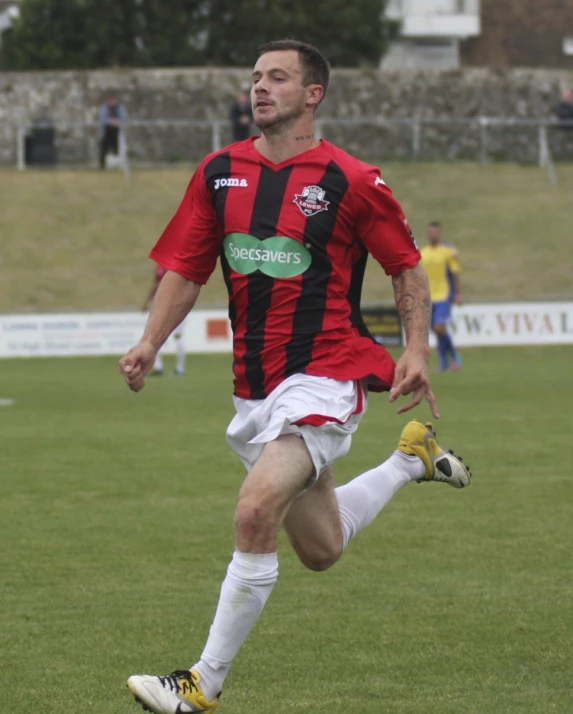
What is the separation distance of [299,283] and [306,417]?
1.77 ft

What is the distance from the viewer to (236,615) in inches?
190

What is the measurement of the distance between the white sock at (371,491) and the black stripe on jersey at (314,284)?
0.70 meters

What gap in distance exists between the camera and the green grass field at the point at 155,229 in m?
31.3

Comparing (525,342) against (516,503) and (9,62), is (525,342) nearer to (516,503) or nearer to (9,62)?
(516,503)

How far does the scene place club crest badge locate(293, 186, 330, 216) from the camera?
5.29 meters

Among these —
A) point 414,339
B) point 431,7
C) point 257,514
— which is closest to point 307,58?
point 414,339

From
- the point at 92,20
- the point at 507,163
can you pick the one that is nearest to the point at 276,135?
the point at 507,163

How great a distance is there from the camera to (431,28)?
56.1 meters

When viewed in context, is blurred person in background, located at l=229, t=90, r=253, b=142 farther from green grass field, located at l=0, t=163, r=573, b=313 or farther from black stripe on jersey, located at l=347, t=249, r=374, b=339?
black stripe on jersey, located at l=347, t=249, r=374, b=339

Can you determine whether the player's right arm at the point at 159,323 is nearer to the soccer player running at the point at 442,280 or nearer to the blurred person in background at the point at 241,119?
the soccer player running at the point at 442,280

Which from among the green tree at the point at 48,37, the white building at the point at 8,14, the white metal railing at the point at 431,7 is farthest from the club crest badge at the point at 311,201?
the white metal railing at the point at 431,7

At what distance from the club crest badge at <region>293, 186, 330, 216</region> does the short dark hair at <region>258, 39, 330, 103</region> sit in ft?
1.38

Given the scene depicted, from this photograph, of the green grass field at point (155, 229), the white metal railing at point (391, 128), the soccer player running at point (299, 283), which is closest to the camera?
the soccer player running at point (299, 283)

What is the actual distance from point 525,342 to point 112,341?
775 centimetres
